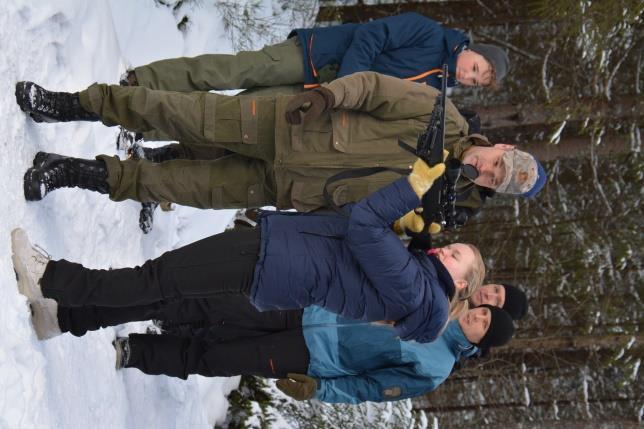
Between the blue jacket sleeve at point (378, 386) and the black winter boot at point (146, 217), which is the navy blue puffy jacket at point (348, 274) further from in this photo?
the black winter boot at point (146, 217)

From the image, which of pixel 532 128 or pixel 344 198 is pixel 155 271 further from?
pixel 532 128

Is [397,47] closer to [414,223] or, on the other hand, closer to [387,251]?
[414,223]

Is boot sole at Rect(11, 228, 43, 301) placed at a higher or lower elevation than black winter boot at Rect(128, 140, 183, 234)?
lower

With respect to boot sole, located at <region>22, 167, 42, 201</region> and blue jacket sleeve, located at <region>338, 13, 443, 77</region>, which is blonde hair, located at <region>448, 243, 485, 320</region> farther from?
boot sole, located at <region>22, 167, 42, 201</region>

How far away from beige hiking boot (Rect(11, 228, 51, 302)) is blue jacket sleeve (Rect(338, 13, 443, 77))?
200 centimetres

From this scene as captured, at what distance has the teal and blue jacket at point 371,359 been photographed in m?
3.39

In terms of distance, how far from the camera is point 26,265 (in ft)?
8.44

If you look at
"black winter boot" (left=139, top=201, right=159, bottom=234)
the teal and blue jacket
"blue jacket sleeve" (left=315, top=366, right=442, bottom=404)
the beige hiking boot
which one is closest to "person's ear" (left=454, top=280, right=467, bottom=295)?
the teal and blue jacket

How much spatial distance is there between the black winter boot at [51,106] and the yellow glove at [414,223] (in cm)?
152

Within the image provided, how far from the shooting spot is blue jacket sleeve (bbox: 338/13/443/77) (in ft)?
12.3

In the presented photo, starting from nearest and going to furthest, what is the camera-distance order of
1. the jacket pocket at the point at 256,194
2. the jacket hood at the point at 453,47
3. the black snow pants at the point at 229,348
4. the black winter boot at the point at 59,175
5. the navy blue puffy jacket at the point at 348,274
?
the navy blue puffy jacket at the point at 348,274
the black winter boot at the point at 59,175
the jacket pocket at the point at 256,194
the black snow pants at the point at 229,348
the jacket hood at the point at 453,47

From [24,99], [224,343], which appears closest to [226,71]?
[24,99]

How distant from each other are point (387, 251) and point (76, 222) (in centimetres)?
190

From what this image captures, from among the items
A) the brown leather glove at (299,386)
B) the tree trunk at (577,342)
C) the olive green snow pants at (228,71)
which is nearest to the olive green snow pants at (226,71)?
the olive green snow pants at (228,71)
